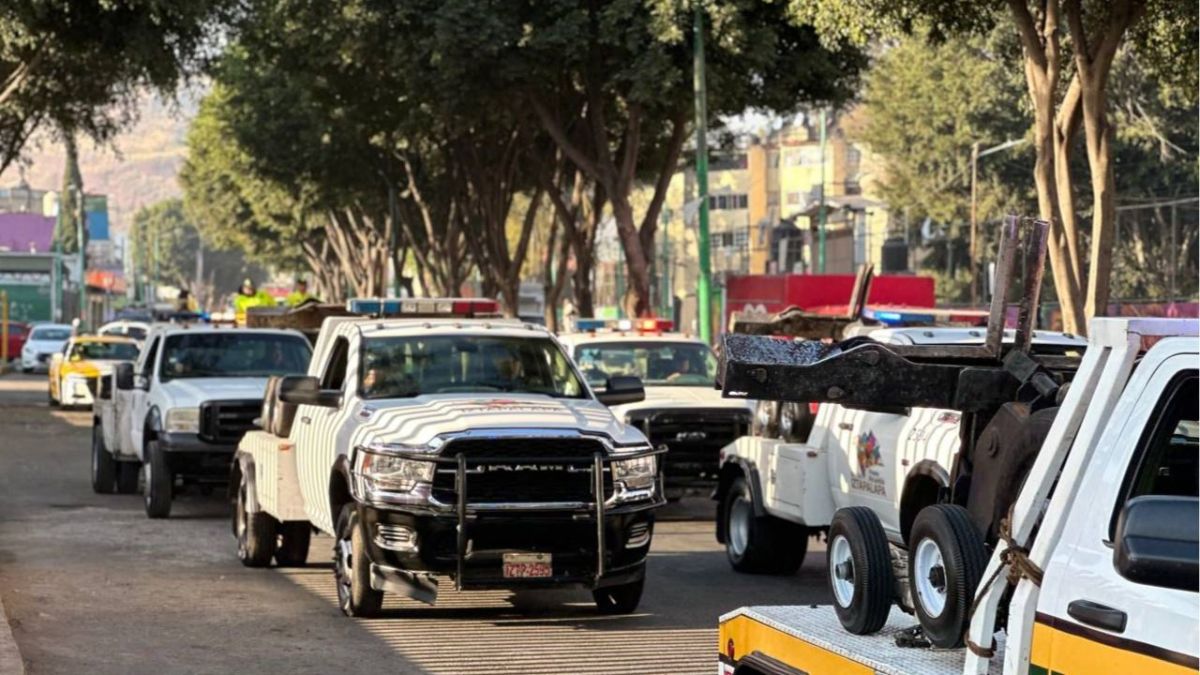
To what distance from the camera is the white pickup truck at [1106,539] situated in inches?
158

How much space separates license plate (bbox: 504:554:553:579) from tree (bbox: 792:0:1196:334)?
10065mm

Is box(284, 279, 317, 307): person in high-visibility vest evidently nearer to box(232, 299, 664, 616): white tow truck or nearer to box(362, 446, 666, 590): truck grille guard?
box(232, 299, 664, 616): white tow truck

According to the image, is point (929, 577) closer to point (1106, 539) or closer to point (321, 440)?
point (1106, 539)

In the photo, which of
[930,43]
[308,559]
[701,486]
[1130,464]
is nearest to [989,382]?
[1130,464]

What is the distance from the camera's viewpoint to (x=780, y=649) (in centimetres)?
611

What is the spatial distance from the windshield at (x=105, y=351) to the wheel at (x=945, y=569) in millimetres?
35838

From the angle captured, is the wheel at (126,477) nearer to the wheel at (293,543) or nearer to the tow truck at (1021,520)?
the wheel at (293,543)

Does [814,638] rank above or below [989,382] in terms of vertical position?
below

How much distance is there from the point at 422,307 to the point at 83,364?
81.5ft

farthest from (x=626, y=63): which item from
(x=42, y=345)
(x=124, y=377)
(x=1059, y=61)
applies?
(x=42, y=345)

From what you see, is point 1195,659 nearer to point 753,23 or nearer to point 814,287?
point 753,23

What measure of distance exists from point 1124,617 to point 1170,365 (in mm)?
601

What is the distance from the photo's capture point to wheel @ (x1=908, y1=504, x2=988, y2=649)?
5289mm

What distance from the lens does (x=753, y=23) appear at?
30.5 metres
